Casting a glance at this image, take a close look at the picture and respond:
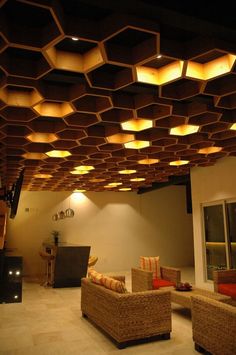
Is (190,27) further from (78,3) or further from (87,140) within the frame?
(87,140)

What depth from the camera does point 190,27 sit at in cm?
214

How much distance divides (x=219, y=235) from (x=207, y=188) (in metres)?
1.07

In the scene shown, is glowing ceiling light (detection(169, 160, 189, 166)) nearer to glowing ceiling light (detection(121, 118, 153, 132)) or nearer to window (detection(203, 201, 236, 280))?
window (detection(203, 201, 236, 280))

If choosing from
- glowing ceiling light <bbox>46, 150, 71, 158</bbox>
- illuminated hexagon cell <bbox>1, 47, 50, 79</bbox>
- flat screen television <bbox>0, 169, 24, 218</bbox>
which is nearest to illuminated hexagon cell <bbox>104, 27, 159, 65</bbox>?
illuminated hexagon cell <bbox>1, 47, 50, 79</bbox>

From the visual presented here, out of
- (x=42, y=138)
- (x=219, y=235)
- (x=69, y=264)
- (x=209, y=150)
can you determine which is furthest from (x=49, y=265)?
(x=209, y=150)

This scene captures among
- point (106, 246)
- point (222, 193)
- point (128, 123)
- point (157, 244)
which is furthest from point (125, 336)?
point (157, 244)

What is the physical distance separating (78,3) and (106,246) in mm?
9489

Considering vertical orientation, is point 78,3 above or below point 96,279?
above

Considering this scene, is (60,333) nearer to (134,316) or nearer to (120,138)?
(134,316)

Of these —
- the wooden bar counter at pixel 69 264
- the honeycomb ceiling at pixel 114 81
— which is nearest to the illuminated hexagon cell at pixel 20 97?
the honeycomb ceiling at pixel 114 81

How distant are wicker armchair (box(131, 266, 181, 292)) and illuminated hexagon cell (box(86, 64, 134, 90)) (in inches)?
161

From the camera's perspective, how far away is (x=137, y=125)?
4215 mm

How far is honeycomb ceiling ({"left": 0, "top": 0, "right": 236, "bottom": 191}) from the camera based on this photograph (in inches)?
82.2

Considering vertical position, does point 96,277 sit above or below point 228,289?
above
